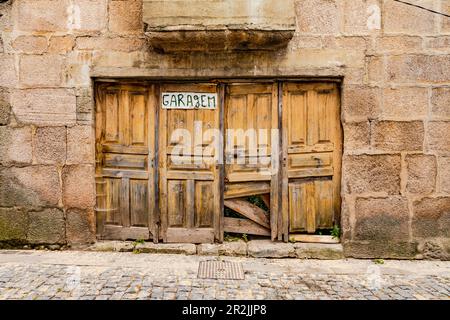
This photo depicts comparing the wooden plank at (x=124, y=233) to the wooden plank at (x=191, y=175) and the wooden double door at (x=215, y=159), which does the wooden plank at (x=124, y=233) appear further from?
the wooden plank at (x=191, y=175)

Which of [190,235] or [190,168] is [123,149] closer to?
[190,168]

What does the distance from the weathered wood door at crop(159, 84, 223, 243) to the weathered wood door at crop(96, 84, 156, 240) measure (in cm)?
17

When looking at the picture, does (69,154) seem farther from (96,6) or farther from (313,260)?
(313,260)

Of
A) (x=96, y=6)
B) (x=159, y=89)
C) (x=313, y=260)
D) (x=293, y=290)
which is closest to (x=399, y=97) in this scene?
(x=313, y=260)

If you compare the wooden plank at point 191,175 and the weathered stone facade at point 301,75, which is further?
the wooden plank at point 191,175

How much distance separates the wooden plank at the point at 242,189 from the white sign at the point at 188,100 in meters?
1.02

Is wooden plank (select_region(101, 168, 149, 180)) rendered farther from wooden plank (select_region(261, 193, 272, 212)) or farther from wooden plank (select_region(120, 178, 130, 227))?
wooden plank (select_region(261, 193, 272, 212))

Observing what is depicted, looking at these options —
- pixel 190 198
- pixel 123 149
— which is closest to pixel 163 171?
pixel 190 198

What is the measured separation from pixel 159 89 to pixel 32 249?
253 cm

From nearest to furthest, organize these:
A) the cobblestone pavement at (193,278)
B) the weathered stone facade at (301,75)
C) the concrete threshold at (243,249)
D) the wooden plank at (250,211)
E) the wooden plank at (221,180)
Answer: the cobblestone pavement at (193,278) → the weathered stone facade at (301,75) → the concrete threshold at (243,249) → the wooden plank at (221,180) → the wooden plank at (250,211)

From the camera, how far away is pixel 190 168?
500 cm

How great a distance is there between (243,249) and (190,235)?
69 centimetres

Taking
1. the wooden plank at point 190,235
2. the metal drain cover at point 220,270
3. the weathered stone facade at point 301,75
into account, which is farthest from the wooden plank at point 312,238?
the wooden plank at point 190,235

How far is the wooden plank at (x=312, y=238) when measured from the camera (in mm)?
4938
